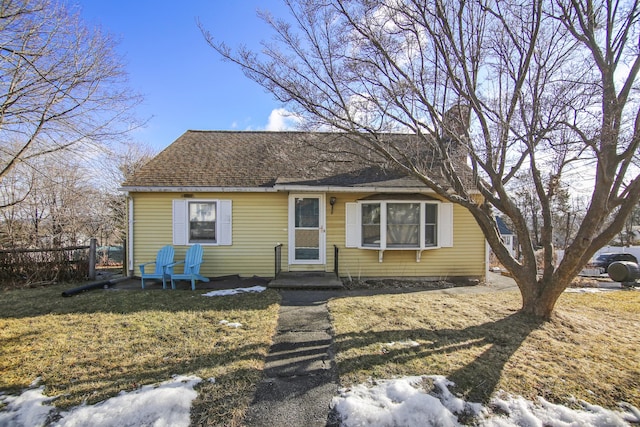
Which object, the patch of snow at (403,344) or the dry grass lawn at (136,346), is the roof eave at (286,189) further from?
the patch of snow at (403,344)

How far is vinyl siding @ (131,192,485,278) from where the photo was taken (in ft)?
27.8

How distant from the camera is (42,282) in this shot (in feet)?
26.7

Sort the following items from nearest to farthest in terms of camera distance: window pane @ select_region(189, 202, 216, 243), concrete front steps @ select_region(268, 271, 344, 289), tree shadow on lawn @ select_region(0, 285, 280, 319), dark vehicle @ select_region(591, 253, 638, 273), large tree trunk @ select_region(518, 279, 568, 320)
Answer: large tree trunk @ select_region(518, 279, 568, 320) → tree shadow on lawn @ select_region(0, 285, 280, 319) → concrete front steps @ select_region(268, 271, 344, 289) → window pane @ select_region(189, 202, 216, 243) → dark vehicle @ select_region(591, 253, 638, 273)

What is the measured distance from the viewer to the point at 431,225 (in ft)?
28.0

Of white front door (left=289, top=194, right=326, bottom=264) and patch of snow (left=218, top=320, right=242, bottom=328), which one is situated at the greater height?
white front door (left=289, top=194, right=326, bottom=264)

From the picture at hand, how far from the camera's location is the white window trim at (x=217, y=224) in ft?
27.8

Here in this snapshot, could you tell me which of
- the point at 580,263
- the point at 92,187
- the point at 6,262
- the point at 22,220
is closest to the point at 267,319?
the point at 580,263

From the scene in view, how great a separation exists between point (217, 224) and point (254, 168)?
1977 millimetres

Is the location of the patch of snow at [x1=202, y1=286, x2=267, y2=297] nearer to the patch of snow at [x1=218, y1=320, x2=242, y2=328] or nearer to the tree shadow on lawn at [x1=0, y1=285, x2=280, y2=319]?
the tree shadow on lawn at [x1=0, y1=285, x2=280, y2=319]

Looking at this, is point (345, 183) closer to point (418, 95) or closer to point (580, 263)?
point (418, 95)

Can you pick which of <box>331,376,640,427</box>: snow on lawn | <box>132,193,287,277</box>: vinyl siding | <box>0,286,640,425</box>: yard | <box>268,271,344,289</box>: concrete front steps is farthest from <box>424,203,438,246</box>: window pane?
<box>331,376,640,427</box>: snow on lawn

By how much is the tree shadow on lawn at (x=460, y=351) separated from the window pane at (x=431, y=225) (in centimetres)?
361

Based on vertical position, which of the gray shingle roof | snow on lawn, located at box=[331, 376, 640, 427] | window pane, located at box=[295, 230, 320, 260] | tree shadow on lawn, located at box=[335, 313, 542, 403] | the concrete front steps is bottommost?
snow on lawn, located at box=[331, 376, 640, 427]

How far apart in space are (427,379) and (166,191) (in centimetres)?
759
